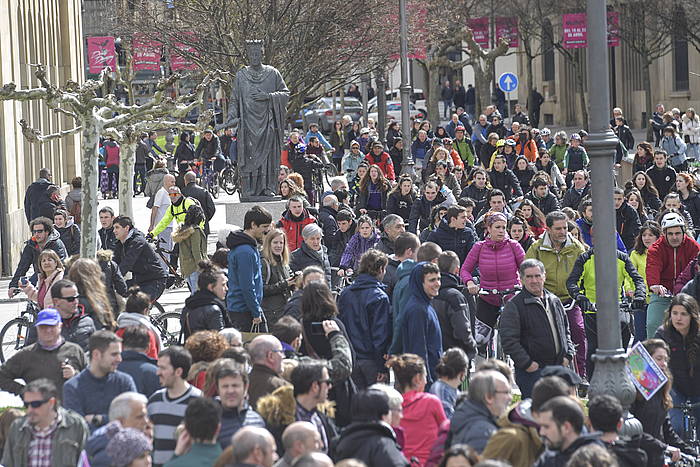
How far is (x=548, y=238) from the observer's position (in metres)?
13.4

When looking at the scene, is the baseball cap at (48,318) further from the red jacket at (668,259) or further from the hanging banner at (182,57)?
the hanging banner at (182,57)

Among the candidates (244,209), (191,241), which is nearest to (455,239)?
(191,241)


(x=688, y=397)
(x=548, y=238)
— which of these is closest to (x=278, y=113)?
(x=548, y=238)

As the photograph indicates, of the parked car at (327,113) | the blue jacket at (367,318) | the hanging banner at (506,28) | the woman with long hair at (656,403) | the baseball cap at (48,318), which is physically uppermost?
the hanging banner at (506,28)

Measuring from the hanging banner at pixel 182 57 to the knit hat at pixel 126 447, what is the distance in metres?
22.9

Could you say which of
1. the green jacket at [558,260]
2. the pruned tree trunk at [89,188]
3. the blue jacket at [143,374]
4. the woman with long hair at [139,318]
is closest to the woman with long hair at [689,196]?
the green jacket at [558,260]

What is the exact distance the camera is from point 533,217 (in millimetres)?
16328

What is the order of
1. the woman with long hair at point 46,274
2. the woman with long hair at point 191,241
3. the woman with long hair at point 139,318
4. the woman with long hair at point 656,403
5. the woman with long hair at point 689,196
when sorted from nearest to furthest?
the woman with long hair at point 656,403, the woman with long hair at point 139,318, the woman with long hair at point 46,274, the woman with long hair at point 191,241, the woman with long hair at point 689,196

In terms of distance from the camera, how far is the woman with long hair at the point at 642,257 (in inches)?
564

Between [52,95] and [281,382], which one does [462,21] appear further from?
[281,382]

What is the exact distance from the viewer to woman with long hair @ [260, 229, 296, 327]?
13.0 meters

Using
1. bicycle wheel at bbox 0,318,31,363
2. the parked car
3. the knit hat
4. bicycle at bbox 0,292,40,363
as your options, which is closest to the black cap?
the knit hat

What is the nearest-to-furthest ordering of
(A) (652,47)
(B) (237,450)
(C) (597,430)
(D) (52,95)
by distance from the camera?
1. (B) (237,450)
2. (C) (597,430)
3. (D) (52,95)
4. (A) (652,47)

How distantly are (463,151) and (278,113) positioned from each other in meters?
11.5
